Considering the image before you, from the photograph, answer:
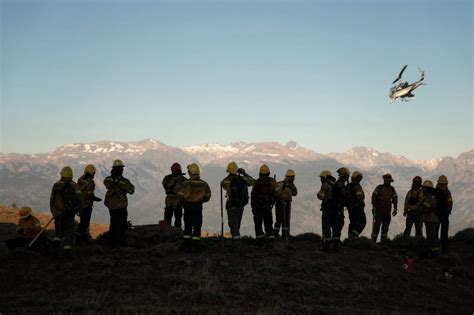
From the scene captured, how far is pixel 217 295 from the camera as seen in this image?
13.6 metres

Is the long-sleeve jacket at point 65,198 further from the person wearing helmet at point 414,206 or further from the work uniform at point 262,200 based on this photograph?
the person wearing helmet at point 414,206

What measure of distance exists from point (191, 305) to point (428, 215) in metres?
10.5

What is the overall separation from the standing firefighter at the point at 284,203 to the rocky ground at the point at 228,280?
181 cm

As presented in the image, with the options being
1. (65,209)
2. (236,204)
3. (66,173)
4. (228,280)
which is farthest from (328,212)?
(66,173)

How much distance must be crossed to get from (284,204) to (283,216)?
0.60 metres

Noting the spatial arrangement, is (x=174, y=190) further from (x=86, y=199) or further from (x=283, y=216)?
(x=283, y=216)

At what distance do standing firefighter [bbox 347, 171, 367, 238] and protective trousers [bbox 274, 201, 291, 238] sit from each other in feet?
8.14

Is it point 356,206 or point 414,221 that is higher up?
point 356,206

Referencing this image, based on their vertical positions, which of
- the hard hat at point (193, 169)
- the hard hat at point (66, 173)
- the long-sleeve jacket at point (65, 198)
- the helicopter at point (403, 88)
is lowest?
the long-sleeve jacket at point (65, 198)

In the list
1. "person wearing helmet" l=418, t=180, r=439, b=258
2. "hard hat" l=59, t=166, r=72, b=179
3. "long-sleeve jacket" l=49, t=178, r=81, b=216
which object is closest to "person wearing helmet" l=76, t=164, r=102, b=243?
"hard hat" l=59, t=166, r=72, b=179

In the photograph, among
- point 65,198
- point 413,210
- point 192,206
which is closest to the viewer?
point 65,198

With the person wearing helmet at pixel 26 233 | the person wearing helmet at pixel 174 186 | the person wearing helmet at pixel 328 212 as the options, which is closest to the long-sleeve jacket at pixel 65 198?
the person wearing helmet at pixel 26 233

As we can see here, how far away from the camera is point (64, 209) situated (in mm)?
16938

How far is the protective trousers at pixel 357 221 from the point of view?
2095 cm
